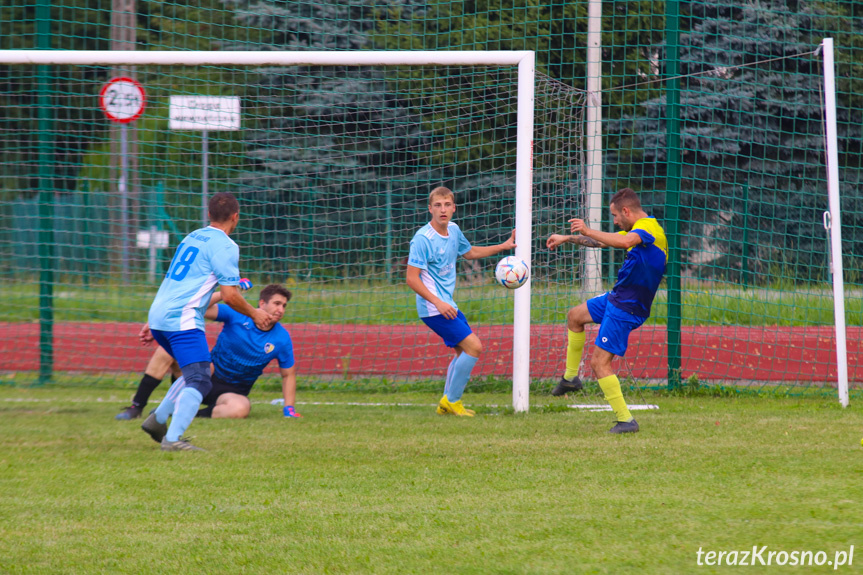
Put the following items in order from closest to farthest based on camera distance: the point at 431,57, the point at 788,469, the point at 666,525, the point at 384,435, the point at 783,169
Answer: the point at 666,525
the point at 788,469
the point at 384,435
the point at 431,57
the point at 783,169

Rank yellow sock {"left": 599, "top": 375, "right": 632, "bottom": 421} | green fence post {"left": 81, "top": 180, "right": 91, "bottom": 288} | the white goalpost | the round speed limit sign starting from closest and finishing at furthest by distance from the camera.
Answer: yellow sock {"left": 599, "top": 375, "right": 632, "bottom": 421} < the white goalpost < the round speed limit sign < green fence post {"left": 81, "top": 180, "right": 91, "bottom": 288}

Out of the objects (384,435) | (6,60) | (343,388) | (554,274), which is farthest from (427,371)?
(6,60)

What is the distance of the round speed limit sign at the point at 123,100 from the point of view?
878 cm

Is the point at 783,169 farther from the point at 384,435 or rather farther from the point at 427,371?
the point at 384,435

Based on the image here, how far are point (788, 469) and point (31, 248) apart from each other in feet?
42.7

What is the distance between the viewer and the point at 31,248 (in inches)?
543

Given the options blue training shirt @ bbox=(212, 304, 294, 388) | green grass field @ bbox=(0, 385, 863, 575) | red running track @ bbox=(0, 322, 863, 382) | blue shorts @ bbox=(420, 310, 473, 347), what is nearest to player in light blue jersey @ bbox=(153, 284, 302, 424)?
blue training shirt @ bbox=(212, 304, 294, 388)

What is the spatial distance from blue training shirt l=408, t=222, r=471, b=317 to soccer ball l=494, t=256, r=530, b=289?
549 millimetres

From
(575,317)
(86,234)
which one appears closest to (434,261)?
(575,317)

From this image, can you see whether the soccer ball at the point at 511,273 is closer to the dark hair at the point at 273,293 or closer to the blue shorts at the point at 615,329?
the blue shorts at the point at 615,329

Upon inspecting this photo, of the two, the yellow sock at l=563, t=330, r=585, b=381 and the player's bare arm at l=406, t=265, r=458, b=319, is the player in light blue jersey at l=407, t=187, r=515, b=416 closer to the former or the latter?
the player's bare arm at l=406, t=265, r=458, b=319

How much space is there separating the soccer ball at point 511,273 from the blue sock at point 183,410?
223 centimetres

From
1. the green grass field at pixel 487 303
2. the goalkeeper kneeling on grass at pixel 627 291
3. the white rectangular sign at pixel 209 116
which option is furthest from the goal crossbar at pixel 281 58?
the green grass field at pixel 487 303

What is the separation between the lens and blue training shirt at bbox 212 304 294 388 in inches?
253
